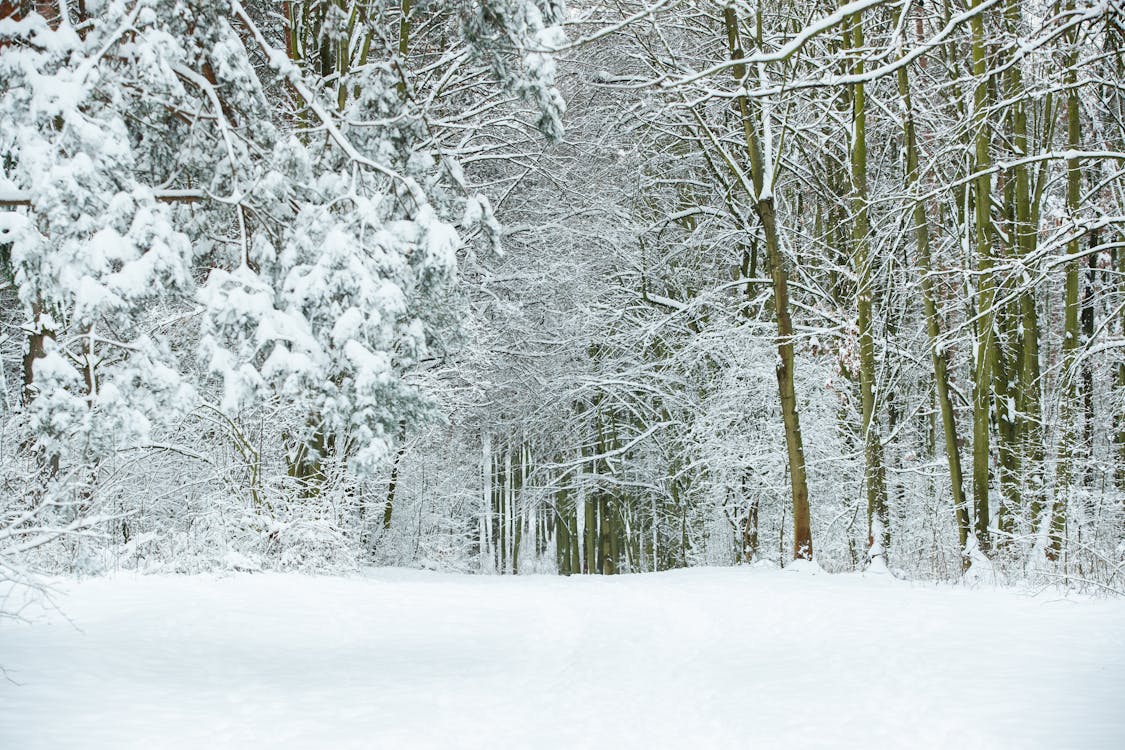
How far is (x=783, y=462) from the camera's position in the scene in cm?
1537

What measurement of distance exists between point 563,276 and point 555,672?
46.7 feet

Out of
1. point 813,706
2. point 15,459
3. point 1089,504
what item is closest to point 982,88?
point 1089,504

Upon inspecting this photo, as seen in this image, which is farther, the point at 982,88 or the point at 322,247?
the point at 982,88

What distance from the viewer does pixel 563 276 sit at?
18.7 m

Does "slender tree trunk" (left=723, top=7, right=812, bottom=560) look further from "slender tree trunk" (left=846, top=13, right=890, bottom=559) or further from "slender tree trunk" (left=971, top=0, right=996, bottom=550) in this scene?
"slender tree trunk" (left=971, top=0, right=996, bottom=550)

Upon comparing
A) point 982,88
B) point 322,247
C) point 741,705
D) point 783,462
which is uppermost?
point 982,88

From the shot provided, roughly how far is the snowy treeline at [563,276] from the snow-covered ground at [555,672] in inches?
30.2

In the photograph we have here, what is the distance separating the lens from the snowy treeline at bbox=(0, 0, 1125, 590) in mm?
5543

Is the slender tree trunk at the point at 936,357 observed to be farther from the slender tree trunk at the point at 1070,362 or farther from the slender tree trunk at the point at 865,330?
the slender tree trunk at the point at 1070,362

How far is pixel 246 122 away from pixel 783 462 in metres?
11.0

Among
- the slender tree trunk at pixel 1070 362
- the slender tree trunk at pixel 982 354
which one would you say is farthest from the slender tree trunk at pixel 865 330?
the slender tree trunk at pixel 1070 362

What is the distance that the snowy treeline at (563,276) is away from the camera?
18.2ft

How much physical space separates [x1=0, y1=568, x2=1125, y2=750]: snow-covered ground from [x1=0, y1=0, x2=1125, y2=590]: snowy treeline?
77cm

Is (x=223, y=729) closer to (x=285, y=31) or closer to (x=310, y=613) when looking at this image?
(x=310, y=613)
